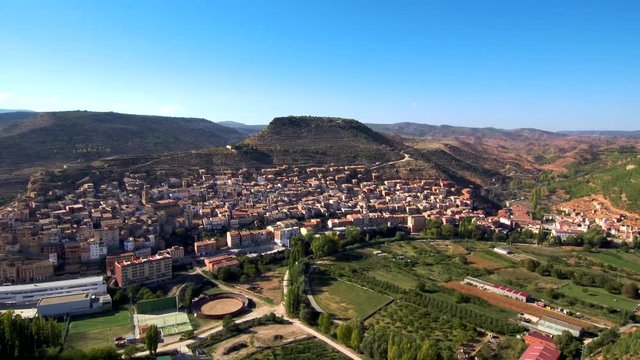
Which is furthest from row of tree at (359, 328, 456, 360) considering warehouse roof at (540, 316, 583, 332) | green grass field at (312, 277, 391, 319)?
warehouse roof at (540, 316, 583, 332)

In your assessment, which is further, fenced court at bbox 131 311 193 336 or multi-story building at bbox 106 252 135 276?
multi-story building at bbox 106 252 135 276

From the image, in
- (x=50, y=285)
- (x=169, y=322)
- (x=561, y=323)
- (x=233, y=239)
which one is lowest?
(x=169, y=322)

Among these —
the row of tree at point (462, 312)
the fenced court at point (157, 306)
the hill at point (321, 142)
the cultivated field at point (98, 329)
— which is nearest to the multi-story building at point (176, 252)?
the fenced court at point (157, 306)

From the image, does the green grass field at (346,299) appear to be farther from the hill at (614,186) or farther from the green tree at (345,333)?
the hill at (614,186)

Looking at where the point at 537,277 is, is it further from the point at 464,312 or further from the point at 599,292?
the point at 464,312

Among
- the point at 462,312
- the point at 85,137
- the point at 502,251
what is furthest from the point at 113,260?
the point at 85,137

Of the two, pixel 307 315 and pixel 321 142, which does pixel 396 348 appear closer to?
pixel 307 315

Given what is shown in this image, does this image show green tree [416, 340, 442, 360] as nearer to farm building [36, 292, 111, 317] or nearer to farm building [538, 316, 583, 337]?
farm building [538, 316, 583, 337]
